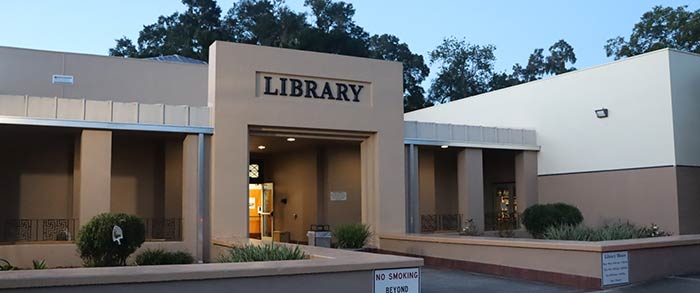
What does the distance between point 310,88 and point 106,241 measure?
22.5 feet

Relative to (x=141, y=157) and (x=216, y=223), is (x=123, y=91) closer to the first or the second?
(x=141, y=157)

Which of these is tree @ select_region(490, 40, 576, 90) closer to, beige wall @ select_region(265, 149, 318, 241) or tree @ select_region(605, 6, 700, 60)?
tree @ select_region(605, 6, 700, 60)

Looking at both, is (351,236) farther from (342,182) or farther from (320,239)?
(342,182)

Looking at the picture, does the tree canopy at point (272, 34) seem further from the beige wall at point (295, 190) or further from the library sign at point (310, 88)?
the library sign at point (310, 88)

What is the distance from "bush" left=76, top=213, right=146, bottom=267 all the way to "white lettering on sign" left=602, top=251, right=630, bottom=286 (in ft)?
28.5

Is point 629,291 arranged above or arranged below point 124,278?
below

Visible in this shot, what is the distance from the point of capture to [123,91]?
2117cm

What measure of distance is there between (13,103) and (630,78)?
52.5ft

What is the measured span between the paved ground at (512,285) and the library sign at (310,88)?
620cm

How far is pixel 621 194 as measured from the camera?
19.4 m

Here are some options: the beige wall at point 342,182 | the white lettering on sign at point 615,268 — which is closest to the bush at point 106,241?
the white lettering on sign at point 615,268

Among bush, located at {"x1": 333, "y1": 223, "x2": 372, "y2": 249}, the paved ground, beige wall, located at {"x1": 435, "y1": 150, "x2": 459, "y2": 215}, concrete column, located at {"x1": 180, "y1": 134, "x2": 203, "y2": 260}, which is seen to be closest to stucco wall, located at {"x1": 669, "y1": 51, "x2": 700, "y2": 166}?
the paved ground

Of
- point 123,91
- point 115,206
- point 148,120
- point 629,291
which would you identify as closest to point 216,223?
point 148,120

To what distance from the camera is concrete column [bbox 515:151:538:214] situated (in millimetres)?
21688
